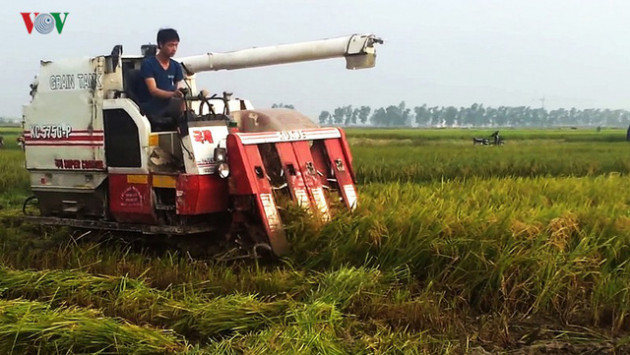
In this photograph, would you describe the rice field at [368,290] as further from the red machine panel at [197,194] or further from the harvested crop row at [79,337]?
the red machine panel at [197,194]

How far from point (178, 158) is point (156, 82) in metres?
0.77

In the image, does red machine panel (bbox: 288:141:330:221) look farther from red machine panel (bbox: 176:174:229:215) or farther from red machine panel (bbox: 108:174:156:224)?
red machine panel (bbox: 108:174:156:224)

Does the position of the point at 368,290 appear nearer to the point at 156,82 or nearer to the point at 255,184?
the point at 255,184

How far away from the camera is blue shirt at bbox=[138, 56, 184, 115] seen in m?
6.61

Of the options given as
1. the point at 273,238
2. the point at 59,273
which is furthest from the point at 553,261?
the point at 59,273

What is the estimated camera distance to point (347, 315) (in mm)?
4270

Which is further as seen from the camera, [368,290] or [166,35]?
[166,35]

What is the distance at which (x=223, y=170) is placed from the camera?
6125 mm

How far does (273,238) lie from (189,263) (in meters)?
0.75

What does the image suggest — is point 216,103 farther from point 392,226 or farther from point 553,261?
point 553,261

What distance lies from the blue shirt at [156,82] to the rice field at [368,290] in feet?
4.36

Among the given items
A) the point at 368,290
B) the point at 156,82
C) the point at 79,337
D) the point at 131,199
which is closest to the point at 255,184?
the point at 131,199

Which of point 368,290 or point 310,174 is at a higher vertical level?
point 310,174

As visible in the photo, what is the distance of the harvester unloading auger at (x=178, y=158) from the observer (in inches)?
241
